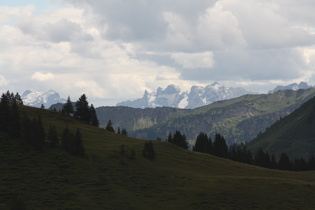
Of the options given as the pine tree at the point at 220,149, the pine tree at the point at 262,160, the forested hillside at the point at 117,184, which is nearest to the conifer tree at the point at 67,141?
the forested hillside at the point at 117,184

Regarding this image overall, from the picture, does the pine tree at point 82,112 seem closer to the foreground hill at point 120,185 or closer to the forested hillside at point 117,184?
the forested hillside at point 117,184

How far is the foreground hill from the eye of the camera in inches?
2927

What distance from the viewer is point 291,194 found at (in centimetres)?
8738

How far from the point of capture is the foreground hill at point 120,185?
7434cm

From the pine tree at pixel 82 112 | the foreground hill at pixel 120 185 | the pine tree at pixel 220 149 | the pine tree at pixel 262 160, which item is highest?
the pine tree at pixel 82 112

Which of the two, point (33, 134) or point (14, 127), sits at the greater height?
point (14, 127)

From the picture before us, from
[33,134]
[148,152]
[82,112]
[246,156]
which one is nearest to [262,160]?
[246,156]

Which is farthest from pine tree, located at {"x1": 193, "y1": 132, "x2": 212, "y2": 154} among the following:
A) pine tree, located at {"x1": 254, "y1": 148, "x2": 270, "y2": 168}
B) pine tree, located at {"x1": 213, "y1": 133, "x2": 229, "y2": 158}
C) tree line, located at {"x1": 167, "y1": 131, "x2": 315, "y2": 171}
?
pine tree, located at {"x1": 254, "y1": 148, "x2": 270, "y2": 168}

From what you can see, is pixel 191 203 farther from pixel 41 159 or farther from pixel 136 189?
pixel 41 159

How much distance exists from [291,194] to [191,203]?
75.0ft

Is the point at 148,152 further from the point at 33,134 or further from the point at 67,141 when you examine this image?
the point at 33,134

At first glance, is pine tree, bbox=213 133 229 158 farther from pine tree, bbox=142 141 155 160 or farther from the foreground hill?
pine tree, bbox=142 141 155 160

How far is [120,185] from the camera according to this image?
85.0 m

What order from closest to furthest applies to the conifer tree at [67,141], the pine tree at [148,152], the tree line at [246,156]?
1. the conifer tree at [67,141]
2. the pine tree at [148,152]
3. the tree line at [246,156]
